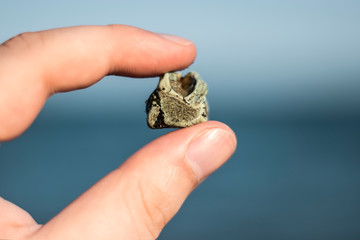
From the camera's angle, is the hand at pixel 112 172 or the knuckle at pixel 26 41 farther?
the knuckle at pixel 26 41

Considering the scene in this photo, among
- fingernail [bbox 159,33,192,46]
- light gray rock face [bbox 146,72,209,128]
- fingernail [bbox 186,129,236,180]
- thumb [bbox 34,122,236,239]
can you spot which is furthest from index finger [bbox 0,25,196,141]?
fingernail [bbox 186,129,236,180]

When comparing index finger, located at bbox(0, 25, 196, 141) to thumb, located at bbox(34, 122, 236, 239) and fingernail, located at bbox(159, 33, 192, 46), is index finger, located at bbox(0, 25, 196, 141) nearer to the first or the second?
fingernail, located at bbox(159, 33, 192, 46)

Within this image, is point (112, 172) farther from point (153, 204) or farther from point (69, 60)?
point (69, 60)

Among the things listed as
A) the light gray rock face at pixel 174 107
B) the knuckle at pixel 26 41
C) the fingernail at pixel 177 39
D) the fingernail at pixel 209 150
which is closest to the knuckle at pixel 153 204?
the fingernail at pixel 209 150

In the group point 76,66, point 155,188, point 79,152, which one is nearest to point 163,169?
point 155,188

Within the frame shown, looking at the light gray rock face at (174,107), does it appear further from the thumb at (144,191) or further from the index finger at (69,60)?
the thumb at (144,191)

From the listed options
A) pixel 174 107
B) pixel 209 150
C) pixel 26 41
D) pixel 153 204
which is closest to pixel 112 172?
pixel 153 204

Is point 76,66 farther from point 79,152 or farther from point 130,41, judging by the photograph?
point 79,152
